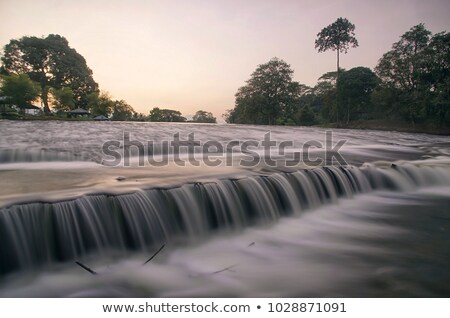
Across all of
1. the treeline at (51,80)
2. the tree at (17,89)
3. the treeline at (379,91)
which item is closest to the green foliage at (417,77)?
the treeline at (379,91)

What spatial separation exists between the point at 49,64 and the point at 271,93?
3608 centimetres

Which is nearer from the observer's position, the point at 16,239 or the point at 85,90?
the point at 16,239

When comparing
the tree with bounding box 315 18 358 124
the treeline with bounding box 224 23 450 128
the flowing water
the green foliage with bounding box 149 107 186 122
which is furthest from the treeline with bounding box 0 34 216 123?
the flowing water

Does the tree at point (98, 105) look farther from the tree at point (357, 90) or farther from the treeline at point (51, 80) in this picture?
the tree at point (357, 90)

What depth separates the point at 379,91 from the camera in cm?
2900

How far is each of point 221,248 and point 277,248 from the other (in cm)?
68

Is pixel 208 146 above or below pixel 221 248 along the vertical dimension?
above

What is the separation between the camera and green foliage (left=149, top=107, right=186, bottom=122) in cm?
6562

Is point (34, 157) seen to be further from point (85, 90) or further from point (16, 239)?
point (85, 90)

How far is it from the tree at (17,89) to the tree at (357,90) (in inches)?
1446

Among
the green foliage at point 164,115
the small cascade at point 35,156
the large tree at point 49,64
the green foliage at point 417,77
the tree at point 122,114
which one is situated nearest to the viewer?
the small cascade at point 35,156

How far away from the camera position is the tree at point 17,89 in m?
36.3
